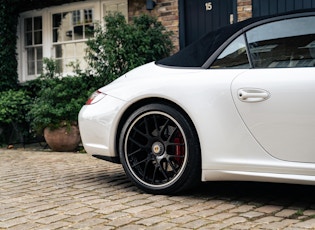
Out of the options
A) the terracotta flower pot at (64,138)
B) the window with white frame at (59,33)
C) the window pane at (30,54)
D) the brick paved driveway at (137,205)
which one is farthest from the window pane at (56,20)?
the brick paved driveway at (137,205)

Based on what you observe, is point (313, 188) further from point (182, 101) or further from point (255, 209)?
point (182, 101)

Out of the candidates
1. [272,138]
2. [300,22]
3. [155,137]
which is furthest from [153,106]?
[300,22]

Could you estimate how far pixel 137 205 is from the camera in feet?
11.7

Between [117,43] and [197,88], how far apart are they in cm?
485

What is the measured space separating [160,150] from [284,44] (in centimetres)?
127

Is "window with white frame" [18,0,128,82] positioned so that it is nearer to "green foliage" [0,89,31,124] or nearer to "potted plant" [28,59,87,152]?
"green foliage" [0,89,31,124]

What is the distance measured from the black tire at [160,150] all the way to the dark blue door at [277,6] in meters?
4.85

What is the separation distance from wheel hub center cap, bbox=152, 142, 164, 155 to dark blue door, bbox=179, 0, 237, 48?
5185mm

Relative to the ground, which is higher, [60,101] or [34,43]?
[34,43]

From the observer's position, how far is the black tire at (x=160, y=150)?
368 cm

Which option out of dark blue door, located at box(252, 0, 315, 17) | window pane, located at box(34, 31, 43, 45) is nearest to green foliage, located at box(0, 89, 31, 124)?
window pane, located at box(34, 31, 43, 45)

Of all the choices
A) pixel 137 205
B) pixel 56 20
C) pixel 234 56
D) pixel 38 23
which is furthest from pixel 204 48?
pixel 38 23

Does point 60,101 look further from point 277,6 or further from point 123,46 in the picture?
point 277,6

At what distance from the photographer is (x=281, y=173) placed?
333 cm
